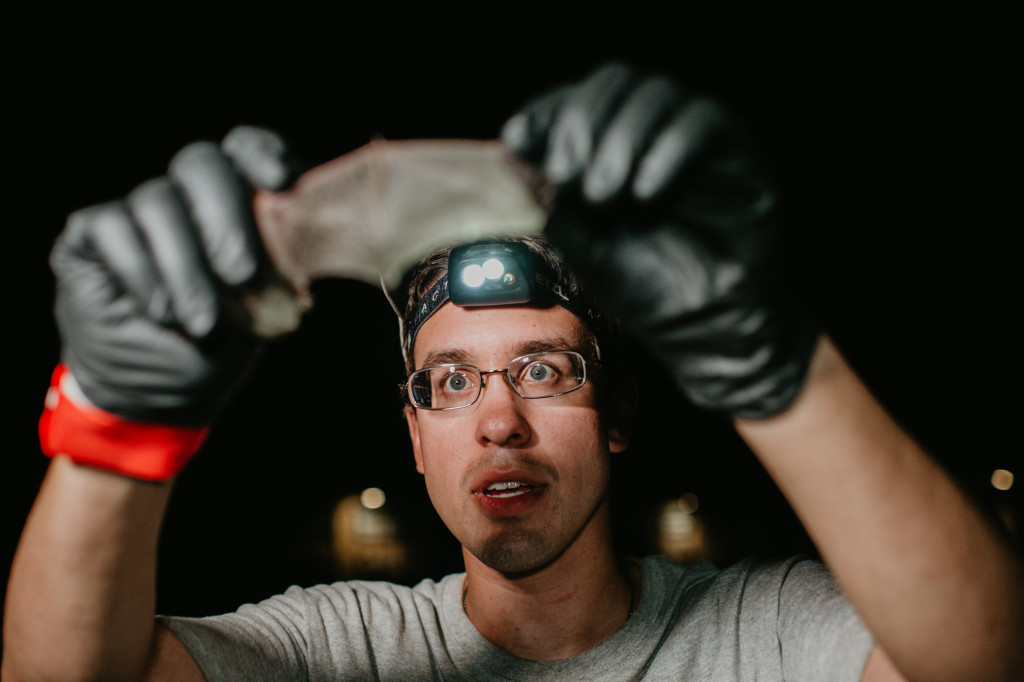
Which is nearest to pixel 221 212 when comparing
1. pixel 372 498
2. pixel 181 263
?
pixel 181 263

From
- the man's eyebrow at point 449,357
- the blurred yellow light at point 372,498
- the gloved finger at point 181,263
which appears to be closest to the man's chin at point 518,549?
the man's eyebrow at point 449,357

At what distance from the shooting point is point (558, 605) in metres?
1.43

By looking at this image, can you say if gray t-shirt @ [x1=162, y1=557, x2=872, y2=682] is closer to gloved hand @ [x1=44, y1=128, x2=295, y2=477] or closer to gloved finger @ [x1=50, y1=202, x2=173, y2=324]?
gloved hand @ [x1=44, y1=128, x2=295, y2=477]

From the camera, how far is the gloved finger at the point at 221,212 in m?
0.75

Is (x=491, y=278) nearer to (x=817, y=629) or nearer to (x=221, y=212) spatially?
(x=221, y=212)

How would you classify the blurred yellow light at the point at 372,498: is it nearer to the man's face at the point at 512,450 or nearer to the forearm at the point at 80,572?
the man's face at the point at 512,450

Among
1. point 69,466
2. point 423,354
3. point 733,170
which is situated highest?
point 733,170

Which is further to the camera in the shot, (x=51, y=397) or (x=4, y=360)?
(x=4, y=360)

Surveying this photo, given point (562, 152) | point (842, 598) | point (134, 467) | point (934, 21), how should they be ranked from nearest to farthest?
1. point (562, 152)
2. point (134, 467)
3. point (842, 598)
4. point (934, 21)

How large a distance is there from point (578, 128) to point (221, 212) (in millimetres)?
441

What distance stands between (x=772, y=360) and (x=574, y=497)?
2.43 feet

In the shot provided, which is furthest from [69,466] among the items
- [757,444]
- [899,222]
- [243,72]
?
[899,222]

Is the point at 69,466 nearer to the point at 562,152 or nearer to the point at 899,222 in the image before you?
the point at 562,152

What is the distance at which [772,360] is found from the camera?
30.7 inches
